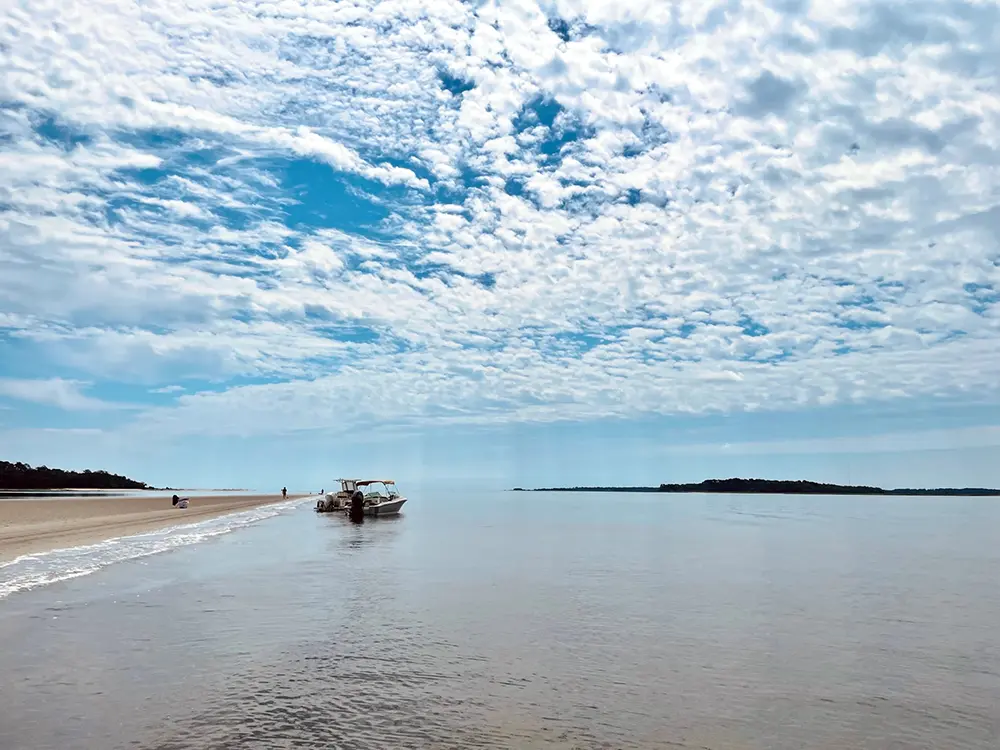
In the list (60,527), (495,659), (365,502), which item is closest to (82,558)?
(60,527)

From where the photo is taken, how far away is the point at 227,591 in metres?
25.3

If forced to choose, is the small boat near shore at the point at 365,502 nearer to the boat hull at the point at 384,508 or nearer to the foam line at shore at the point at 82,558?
the boat hull at the point at 384,508

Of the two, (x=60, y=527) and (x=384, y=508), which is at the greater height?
(x=384, y=508)

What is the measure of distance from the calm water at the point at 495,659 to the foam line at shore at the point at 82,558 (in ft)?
4.57

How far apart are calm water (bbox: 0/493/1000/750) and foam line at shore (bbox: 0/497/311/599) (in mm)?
1393

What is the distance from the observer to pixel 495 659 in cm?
1599

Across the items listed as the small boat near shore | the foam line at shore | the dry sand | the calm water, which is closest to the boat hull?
the small boat near shore

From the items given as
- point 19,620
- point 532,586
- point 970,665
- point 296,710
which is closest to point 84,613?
point 19,620

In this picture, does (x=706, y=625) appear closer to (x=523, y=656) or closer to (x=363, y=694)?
(x=523, y=656)

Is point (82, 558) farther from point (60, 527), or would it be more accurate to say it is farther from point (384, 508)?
point (384, 508)

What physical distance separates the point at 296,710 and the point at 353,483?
250 feet

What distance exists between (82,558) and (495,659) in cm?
2672

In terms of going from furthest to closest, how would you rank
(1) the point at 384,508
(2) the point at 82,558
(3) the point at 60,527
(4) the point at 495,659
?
(1) the point at 384,508 → (3) the point at 60,527 → (2) the point at 82,558 → (4) the point at 495,659

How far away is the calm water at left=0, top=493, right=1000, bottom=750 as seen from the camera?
1124cm
